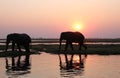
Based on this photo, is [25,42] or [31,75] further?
[25,42]

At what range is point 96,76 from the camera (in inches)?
749

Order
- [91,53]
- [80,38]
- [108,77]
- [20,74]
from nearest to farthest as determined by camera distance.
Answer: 1. [108,77]
2. [20,74]
3. [91,53]
4. [80,38]

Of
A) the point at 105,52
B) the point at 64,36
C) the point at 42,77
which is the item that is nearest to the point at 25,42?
the point at 64,36

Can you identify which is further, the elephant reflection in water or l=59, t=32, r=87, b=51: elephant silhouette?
l=59, t=32, r=87, b=51: elephant silhouette

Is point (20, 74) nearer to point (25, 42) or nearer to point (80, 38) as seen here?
point (25, 42)

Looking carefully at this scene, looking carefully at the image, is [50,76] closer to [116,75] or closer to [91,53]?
[116,75]

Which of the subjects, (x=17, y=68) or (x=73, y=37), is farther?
(x=73, y=37)

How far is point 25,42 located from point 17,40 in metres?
0.91

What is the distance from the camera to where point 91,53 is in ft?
125

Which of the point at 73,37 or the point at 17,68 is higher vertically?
the point at 17,68

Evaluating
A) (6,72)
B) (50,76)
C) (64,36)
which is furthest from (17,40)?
(50,76)

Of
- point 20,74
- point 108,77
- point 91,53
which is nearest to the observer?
point 108,77

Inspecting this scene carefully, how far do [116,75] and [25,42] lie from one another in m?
21.0

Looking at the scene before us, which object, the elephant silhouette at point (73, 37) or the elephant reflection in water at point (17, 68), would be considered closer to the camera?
the elephant reflection in water at point (17, 68)
